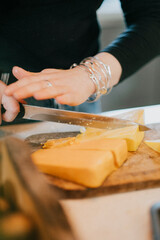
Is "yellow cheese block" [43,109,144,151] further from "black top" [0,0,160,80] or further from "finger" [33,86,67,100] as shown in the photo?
"black top" [0,0,160,80]

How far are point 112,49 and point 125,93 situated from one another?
1723mm

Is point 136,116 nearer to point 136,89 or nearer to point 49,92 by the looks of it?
point 49,92

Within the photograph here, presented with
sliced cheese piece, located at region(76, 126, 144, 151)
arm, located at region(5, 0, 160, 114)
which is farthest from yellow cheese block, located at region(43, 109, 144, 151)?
arm, located at region(5, 0, 160, 114)

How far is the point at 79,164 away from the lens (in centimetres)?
56

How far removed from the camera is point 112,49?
3.12 feet

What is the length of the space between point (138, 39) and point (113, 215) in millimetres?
753

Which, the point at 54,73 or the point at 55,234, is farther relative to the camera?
the point at 54,73

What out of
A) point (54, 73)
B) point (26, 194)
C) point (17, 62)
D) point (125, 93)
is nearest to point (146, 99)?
point (125, 93)

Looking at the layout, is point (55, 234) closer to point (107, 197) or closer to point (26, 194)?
point (26, 194)

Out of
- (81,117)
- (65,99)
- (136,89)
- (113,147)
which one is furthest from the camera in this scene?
(136,89)

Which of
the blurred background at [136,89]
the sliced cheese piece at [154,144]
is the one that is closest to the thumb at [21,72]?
the sliced cheese piece at [154,144]

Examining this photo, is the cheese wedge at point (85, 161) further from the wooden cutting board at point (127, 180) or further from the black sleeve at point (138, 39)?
the black sleeve at point (138, 39)

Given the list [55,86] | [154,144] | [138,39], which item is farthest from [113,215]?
[138,39]

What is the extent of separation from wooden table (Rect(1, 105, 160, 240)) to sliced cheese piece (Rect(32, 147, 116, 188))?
52 millimetres
